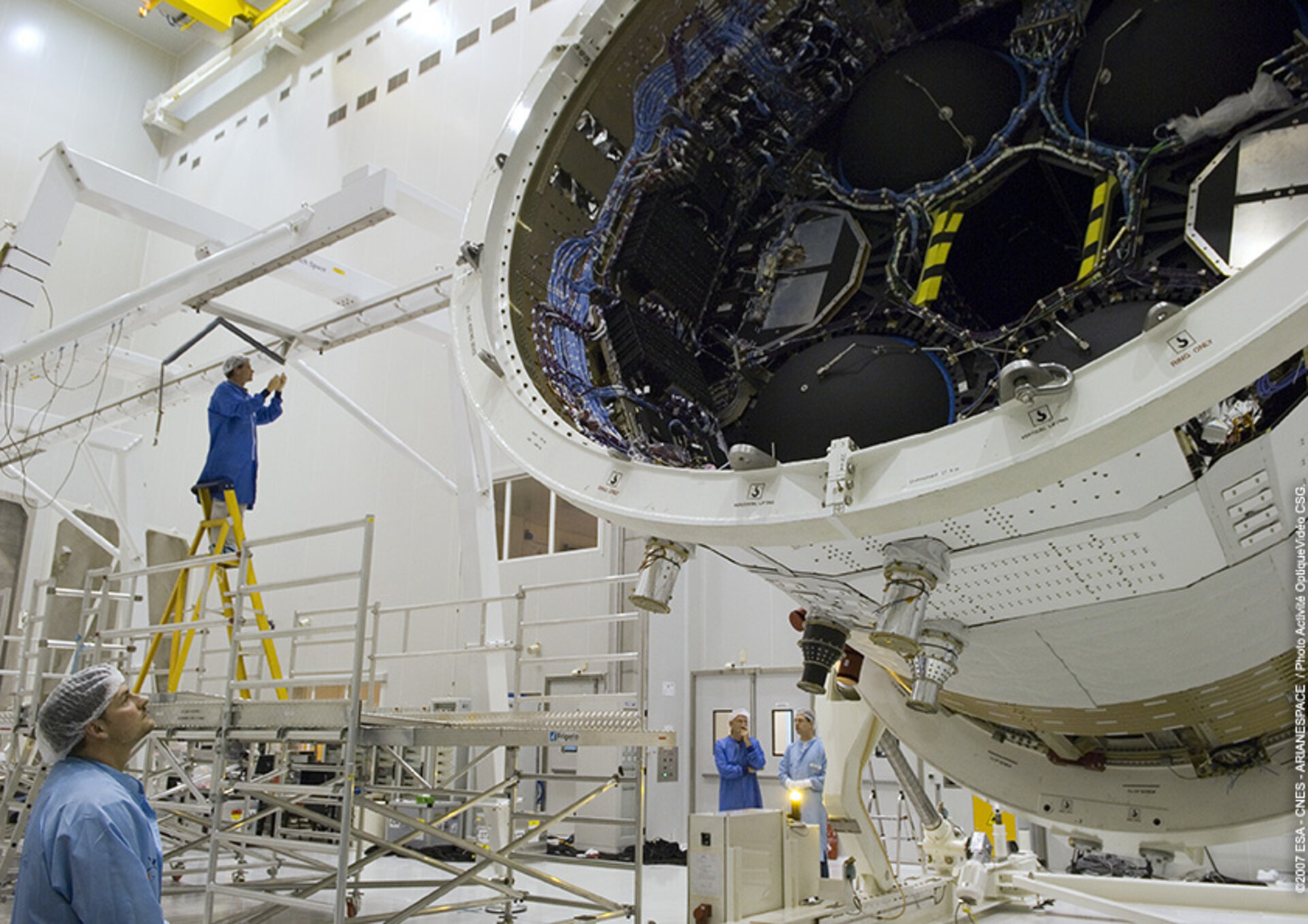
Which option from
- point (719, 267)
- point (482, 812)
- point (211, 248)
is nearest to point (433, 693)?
point (482, 812)

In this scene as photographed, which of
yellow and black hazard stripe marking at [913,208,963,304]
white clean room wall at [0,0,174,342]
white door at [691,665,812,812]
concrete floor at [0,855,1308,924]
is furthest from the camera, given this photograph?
white clean room wall at [0,0,174,342]

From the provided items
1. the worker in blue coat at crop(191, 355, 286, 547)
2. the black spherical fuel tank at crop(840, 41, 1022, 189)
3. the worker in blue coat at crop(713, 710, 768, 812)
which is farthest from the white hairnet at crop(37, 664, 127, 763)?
the worker in blue coat at crop(713, 710, 768, 812)

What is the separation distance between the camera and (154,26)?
17.4m

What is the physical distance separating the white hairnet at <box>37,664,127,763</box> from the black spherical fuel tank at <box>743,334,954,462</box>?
159 cm

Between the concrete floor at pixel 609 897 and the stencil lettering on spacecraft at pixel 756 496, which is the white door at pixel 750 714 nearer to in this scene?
the concrete floor at pixel 609 897

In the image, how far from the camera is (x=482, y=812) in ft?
21.7

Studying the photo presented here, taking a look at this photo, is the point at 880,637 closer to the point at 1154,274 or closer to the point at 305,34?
Result: the point at 1154,274

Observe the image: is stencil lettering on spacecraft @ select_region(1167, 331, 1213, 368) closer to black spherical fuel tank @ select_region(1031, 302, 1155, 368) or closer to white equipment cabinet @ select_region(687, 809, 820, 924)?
black spherical fuel tank @ select_region(1031, 302, 1155, 368)

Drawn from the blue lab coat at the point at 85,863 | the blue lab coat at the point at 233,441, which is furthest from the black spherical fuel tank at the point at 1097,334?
the blue lab coat at the point at 233,441

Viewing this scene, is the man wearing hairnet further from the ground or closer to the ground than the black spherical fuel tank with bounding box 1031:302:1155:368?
closer to the ground

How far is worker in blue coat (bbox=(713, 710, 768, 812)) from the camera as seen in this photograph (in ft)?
25.1

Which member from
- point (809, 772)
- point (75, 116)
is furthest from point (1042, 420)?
point (75, 116)

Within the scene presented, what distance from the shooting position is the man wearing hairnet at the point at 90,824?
5.78ft

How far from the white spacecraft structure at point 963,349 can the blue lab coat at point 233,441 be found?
326 cm
